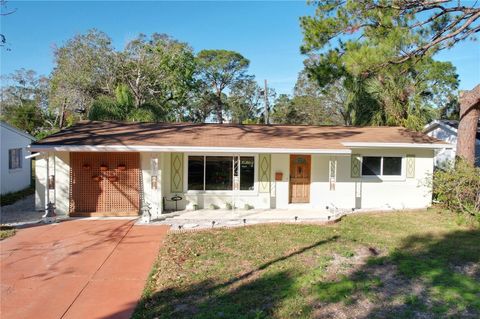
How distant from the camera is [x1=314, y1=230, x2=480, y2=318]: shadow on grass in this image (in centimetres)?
523

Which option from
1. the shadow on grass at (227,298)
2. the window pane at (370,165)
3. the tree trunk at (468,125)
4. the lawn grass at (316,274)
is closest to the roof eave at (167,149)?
the window pane at (370,165)

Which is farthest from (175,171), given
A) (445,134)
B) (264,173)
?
(445,134)

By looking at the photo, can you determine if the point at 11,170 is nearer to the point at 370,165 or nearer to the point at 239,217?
the point at 239,217

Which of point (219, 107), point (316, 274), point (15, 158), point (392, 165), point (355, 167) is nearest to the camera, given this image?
point (316, 274)

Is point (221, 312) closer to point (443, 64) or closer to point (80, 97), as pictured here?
point (80, 97)

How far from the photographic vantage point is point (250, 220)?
1124 cm

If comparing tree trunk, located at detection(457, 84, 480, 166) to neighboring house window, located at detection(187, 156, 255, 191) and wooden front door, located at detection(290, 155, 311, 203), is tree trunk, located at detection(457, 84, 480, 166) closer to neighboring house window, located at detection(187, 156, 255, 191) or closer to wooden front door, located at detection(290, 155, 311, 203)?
wooden front door, located at detection(290, 155, 311, 203)

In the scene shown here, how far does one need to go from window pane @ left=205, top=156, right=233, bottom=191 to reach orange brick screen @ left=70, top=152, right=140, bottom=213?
95.3 inches

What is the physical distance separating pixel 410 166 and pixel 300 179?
424 cm

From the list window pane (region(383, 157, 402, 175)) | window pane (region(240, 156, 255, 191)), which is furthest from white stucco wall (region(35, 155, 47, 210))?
window pane (region(383, 157, 402, 175))

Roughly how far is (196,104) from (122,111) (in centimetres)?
2576

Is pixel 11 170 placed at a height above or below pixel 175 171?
below

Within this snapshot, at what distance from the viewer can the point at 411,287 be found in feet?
19.9

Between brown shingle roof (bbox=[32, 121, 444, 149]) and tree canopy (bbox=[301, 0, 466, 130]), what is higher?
tree canopy (bbox=[301, 0, 466, 130])
